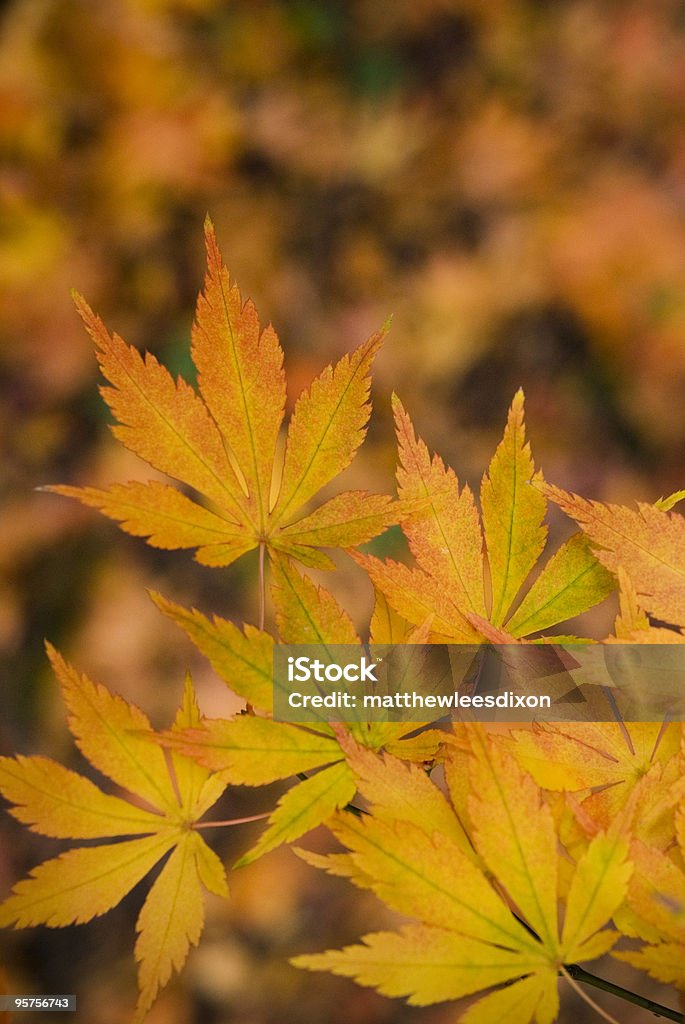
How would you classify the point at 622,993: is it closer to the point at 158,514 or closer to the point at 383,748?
the point at 383,748

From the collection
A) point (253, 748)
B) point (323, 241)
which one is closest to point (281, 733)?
point (253, 748)

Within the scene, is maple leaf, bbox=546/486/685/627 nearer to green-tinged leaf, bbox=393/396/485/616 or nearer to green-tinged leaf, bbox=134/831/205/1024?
green-tinged leaf, bbox=393/396/485/616

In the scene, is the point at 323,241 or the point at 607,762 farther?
the point at 323,241

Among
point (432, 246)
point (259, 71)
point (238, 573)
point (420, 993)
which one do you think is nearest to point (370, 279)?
point (432, 246)

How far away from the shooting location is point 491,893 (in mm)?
278

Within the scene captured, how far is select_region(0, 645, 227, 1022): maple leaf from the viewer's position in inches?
12.1

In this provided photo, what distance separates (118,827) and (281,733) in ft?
0.27

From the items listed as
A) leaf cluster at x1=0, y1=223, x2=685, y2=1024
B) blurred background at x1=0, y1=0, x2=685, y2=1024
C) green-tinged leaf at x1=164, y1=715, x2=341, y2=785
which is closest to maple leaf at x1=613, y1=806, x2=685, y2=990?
leaf cluster at x1=0, y1=223, x2=685, y2=1024

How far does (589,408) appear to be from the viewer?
1.48 metres

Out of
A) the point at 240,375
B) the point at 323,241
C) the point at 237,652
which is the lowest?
the point at 237,652

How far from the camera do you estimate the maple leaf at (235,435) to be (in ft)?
1.07

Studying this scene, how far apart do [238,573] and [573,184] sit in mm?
1006

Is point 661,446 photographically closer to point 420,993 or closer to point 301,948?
point 301,948

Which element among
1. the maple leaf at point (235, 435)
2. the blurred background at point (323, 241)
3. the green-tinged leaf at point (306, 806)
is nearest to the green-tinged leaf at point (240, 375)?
the maple leaf at point (235, 435)
